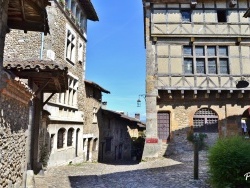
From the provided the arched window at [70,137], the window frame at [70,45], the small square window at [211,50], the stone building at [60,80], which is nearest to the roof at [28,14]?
the stone building at [60,80]

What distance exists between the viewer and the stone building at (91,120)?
57.5ft

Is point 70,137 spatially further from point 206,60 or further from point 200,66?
point 206,60

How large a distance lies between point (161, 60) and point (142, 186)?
9031 millimetres

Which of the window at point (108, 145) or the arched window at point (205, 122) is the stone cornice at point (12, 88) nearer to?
the arched window at point (205, 122)

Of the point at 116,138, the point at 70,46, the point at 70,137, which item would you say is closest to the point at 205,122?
the point at 70,137

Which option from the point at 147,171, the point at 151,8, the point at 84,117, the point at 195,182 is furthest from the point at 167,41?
the point at 195,182

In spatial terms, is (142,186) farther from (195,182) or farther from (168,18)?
(168,18)

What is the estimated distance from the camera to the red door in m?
15.7

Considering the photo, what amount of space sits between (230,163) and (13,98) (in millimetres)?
5194

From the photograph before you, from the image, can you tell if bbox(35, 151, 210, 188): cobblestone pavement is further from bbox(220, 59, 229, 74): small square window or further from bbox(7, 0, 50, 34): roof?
bbox(220, 59, 229, 74): small square window

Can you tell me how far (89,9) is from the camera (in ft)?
59.0

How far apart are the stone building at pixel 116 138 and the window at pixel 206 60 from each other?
302 inches

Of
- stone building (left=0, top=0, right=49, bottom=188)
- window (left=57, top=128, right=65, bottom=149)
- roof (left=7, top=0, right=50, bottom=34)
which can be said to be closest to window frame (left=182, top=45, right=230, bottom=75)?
window (left=57, top=128, right=65, bottom=149)

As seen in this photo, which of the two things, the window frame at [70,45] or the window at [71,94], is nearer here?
the window at [71,94]
